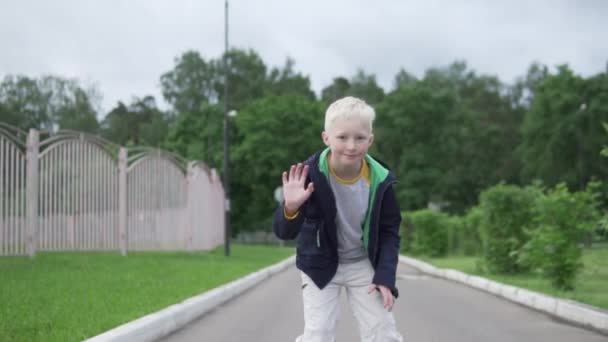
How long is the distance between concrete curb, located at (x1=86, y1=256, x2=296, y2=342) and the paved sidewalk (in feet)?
0.44

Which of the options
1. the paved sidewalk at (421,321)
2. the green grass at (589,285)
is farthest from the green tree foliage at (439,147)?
the paved sidewalk at (421,321)

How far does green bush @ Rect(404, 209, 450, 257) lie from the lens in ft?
101

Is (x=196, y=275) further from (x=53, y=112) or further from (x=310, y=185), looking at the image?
(x=53, y=112)

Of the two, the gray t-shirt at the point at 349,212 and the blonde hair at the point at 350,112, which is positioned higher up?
the blonde hair at the point at 350,112

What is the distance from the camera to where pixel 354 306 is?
434 cm

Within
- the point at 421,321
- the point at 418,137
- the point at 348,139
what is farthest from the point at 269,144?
the point at 348,139

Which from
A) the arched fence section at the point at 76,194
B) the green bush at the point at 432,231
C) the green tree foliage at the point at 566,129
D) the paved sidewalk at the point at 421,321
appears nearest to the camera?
the paved sidewalk at the point at 421,321

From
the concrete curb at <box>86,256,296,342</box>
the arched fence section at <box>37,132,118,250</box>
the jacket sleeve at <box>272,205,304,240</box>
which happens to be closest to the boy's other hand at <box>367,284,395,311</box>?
the jacket sleeve at <box>272,205,304,240</box>

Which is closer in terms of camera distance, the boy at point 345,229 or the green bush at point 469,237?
the boy at point 345,229

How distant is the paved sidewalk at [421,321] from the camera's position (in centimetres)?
855

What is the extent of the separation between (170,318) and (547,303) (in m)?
5.16

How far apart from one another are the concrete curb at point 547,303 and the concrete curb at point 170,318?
14.7 ft

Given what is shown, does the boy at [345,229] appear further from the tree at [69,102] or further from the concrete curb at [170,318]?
the tree at [69,102]

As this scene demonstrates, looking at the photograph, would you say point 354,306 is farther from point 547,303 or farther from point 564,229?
point 564,229
